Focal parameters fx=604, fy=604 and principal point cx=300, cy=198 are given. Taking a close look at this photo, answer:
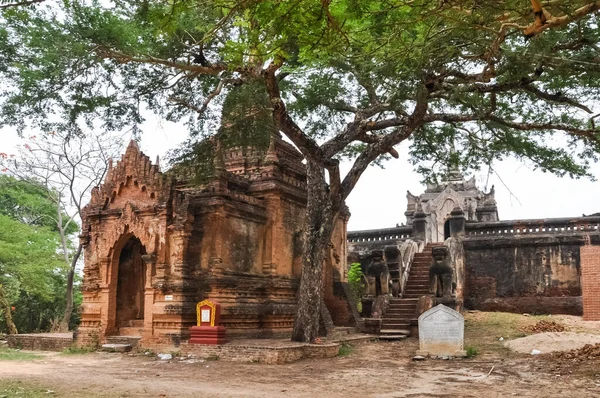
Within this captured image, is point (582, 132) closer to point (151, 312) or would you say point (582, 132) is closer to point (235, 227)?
point (235, 227)

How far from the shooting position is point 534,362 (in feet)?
38.8

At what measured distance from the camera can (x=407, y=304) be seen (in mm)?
18547

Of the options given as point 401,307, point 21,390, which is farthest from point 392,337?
point 21,390

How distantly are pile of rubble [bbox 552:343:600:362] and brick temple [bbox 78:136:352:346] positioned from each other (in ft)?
22.3

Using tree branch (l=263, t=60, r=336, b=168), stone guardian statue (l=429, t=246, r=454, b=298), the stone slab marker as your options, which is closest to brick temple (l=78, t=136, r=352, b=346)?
tree branch (l=263, t=60, r=336, b=168)

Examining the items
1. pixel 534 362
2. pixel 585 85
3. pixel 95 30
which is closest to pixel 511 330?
pixel 534 362

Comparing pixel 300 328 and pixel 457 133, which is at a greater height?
pixel 457 133

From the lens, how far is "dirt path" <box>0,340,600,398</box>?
866 cm

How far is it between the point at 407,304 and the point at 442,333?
5507 mm

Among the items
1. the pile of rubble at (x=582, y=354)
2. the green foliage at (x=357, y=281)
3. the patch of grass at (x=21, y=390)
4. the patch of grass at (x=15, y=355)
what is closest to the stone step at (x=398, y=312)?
the green foliage at (x=357, y=281)

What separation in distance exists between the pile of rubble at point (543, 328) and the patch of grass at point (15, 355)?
41.4ft

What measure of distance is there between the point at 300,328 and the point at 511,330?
669 cm

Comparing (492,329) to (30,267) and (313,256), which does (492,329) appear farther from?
(30,267)

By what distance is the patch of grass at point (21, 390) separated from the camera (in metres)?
7.91
